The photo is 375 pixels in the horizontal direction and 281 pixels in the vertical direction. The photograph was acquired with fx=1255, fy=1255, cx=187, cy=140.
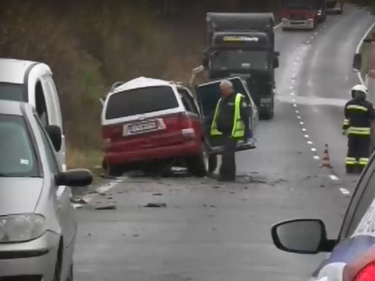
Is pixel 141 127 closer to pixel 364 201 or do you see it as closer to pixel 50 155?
pixel 50 155

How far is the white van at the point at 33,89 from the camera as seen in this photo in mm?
12633

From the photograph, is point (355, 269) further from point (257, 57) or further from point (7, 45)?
point (257, 57)

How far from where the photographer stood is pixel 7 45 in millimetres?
29625

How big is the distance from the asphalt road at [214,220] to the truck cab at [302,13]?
24.8 metres

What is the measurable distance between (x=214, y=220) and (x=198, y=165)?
6802 millimetres

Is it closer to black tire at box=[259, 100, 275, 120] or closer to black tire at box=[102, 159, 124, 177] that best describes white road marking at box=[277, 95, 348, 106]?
black tire at box=[259, 100, 275, 120]

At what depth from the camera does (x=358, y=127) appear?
22844 millimetres

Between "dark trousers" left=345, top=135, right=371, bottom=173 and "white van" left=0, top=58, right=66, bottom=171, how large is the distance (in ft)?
34.3

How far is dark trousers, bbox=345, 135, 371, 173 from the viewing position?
22797mm

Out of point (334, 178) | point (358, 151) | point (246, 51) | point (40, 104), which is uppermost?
point (40, 104)

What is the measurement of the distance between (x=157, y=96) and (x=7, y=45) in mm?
8838

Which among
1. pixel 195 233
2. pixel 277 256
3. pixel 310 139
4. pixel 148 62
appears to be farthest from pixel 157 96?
pixel 148 62

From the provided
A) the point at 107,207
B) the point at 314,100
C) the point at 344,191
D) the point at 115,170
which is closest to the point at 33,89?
the point at 107,207

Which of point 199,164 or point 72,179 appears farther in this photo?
point 199,164
